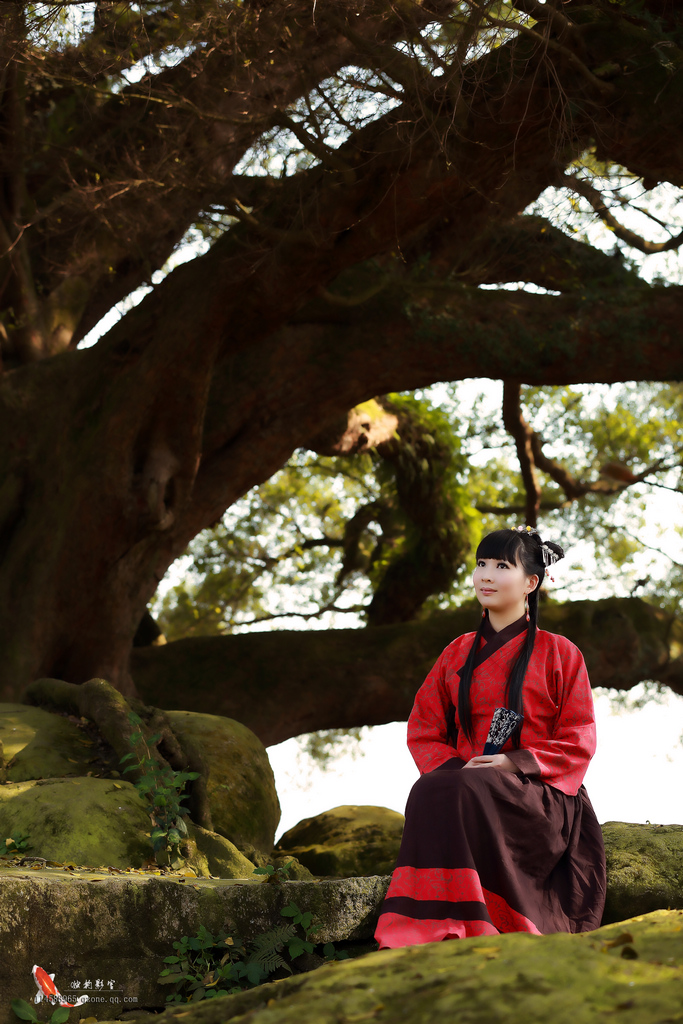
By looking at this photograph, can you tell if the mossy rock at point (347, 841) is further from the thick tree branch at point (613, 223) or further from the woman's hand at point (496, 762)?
the thick tree branch at point (613, 223)

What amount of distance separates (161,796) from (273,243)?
3.83m

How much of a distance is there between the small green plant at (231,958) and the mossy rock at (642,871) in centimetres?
117

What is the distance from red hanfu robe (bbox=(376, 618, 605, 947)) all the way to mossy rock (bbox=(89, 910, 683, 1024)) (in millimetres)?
923

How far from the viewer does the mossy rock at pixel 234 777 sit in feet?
16.9

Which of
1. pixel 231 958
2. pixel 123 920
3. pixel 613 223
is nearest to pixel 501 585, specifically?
pixel 231 958

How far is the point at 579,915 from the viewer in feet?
10.4

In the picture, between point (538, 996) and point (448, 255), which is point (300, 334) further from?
point (538, 996)

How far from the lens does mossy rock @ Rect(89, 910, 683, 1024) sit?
146 cm

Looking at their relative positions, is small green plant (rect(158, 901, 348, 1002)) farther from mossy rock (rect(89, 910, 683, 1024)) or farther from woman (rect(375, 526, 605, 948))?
mossy rock (rect(89, 910, 683, 1024))

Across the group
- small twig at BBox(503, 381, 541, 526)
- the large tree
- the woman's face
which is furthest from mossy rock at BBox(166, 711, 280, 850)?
small twig at BBox(503, 381, 541, 526)

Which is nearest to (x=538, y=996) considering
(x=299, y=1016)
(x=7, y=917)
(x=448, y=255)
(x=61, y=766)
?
(x=299, y=1016)

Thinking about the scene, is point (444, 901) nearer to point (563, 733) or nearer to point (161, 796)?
point (563, 733)

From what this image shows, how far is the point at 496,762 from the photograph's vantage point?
3.12 metres

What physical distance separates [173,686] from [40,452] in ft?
7.95
